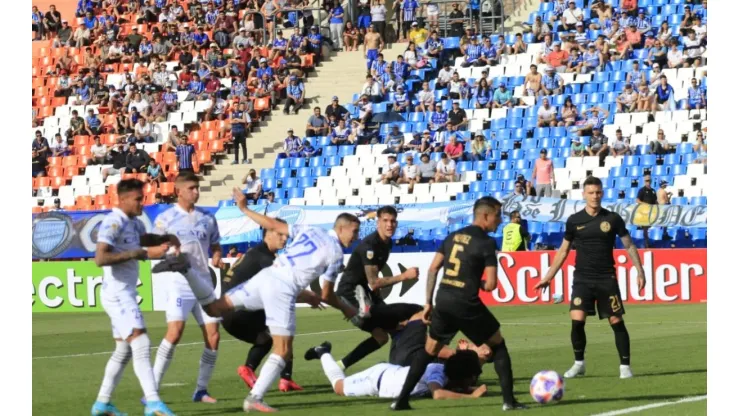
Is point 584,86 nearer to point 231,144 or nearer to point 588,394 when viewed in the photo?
point 231,144

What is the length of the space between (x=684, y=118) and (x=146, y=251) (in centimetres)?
2213

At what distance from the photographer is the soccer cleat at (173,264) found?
11.7 metres

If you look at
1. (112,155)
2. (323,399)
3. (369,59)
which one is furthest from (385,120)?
(323,399)

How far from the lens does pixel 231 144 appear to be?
1526 inches

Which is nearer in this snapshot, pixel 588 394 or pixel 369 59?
pixel 588 394

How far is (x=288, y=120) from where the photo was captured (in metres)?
39.1

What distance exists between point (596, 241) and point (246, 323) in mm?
3925

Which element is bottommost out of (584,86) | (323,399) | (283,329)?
(323,399)

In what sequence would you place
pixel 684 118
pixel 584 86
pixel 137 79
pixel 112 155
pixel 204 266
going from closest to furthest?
pixel 204 266, pixel 684 118, pixel 584 86, pixel 112 155, pixel 137 79

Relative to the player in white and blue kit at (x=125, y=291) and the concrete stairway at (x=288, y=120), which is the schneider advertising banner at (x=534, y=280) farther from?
the player in white and blue kit at (x=125, y=291)

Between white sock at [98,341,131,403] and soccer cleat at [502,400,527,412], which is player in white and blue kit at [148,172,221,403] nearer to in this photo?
white sock at [98,341,131,403]

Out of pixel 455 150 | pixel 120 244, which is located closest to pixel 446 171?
pixel 455 150

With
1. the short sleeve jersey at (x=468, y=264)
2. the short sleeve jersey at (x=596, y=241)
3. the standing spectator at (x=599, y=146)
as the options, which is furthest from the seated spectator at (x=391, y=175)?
the short sleeve jersey at (x=468, y=264)

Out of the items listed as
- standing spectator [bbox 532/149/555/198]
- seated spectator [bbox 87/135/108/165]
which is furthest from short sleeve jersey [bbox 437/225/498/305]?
seated spectator [bbox 87/135/108/165]
